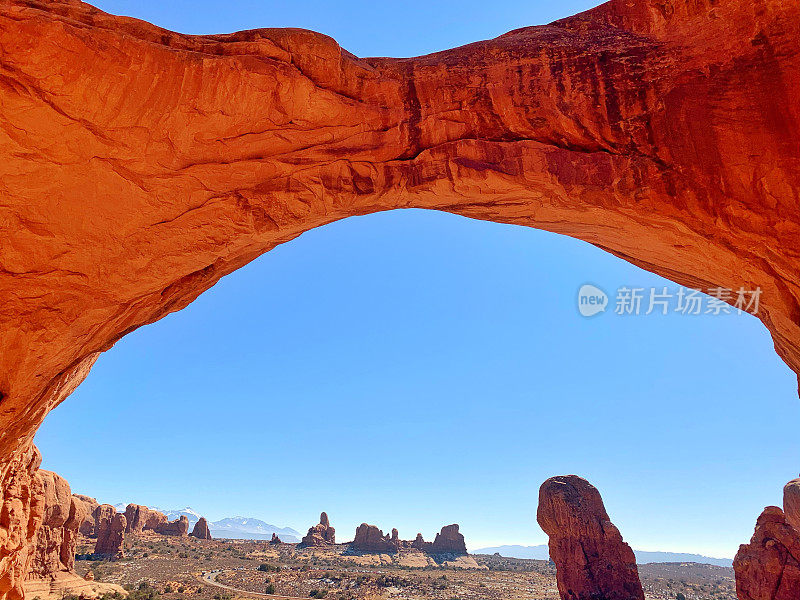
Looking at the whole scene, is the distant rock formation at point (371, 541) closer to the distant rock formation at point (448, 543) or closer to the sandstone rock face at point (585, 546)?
the distant rock formation at point (448, 543)

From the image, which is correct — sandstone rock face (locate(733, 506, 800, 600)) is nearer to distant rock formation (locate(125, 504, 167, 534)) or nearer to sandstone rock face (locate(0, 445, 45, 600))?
sandstone rock face (locate(0, 445, 45, 600))

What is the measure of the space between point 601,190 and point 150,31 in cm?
738

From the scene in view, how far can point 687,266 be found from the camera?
8.69 meters

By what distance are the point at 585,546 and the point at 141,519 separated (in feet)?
225

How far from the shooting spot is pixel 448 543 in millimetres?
85562

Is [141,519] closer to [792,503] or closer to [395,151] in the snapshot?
[792,503]

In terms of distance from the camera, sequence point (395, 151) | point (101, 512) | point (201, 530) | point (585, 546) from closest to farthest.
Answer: point (395, 151)
point (585, 546)
point (101, 512)
point (201, 530)

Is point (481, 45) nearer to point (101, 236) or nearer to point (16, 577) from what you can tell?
point (101, 236)

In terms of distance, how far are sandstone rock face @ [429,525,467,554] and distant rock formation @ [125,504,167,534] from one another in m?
50.3

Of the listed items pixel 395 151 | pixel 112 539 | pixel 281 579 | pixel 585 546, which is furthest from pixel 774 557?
pixel 112 539

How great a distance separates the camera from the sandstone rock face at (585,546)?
2942 centimetres

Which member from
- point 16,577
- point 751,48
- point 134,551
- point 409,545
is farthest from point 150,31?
point 409,545

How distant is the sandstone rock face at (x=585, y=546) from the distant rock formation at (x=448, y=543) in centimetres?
6028

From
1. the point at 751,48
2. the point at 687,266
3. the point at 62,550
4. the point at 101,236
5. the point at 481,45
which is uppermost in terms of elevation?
the point at 481,45
